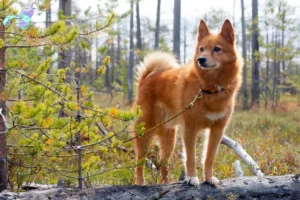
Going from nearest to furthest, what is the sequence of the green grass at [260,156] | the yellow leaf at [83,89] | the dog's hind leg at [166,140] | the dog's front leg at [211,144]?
the yellow leaf at [83,89] < the dog's front leg at [211,144] < the dog's hind leg at [166,140] < the green grass at [260,156]

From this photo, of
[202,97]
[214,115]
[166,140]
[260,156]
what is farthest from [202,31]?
[260,156]

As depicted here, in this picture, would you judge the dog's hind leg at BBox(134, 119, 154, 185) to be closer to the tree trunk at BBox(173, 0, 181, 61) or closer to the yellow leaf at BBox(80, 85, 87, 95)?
the yellow leaf at BBox(80, 85, 87, 95)

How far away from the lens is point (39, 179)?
4.73 m

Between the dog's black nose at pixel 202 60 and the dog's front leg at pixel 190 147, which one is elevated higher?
the dog's black nose at pixel 202 60

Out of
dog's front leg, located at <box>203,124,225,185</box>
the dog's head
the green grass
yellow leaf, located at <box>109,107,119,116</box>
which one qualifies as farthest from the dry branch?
yellow leaf, located at <box>109,107,119,116</box>

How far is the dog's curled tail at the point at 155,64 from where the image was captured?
4.60m

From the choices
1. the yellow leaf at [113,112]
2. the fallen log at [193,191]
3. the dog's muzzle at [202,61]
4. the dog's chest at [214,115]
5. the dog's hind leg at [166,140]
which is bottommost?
the fallen log at [193,191]

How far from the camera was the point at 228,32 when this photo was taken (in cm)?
376

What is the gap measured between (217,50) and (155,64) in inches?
44.2

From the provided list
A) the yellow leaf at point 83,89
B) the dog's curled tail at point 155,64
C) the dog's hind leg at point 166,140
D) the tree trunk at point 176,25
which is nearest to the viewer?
the yellow leaf at point 83,89

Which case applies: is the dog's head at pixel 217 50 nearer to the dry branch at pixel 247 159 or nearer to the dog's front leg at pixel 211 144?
the dog's front leg at pixel 211 144

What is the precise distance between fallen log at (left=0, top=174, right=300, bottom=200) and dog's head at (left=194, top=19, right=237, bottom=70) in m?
1.15

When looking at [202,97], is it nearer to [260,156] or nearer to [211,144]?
[211,144]

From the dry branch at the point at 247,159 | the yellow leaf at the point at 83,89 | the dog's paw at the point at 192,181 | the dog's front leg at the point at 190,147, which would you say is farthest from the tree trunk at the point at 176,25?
the yellow leaf at the point at 83,89
